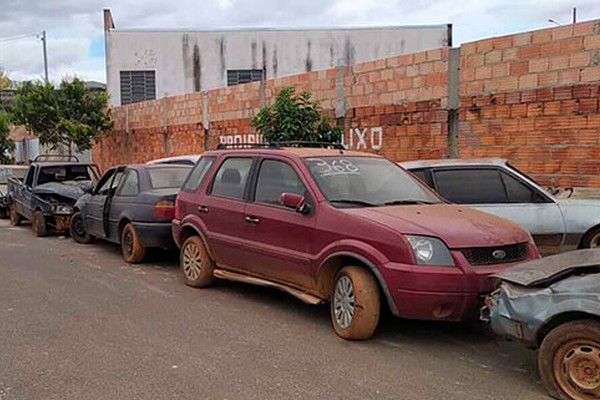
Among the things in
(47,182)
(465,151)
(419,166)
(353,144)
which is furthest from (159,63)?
(419,166)

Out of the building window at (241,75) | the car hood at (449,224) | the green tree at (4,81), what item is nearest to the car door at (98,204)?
the car hood at (449,224)

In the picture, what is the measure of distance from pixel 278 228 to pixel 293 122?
5574mm

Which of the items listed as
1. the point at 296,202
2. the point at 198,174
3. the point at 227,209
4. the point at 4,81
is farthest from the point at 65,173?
the point at 4,81

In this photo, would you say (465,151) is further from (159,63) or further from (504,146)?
(159,63)

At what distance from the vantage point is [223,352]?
523cm

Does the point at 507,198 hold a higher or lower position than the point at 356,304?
higher

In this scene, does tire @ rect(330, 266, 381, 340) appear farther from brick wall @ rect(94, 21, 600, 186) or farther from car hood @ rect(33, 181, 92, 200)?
car hood @ rect(33, 181, 92, 200)

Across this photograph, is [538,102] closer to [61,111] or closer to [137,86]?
[61,111]

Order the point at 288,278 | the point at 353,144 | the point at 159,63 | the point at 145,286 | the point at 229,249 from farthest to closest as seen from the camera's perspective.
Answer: the point at 159,63, the point at 353,144, the point at 145,286, the point at 229,249, the point at 288,278

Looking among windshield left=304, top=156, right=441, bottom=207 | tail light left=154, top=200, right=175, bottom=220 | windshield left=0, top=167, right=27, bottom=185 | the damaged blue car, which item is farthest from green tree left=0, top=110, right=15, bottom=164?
the damaged blue car

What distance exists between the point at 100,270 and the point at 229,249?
9.75ft

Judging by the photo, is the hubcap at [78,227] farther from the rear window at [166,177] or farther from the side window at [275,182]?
the side window at [275,182]

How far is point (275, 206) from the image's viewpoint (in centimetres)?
643

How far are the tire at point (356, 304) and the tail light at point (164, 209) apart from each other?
4.16 metres
